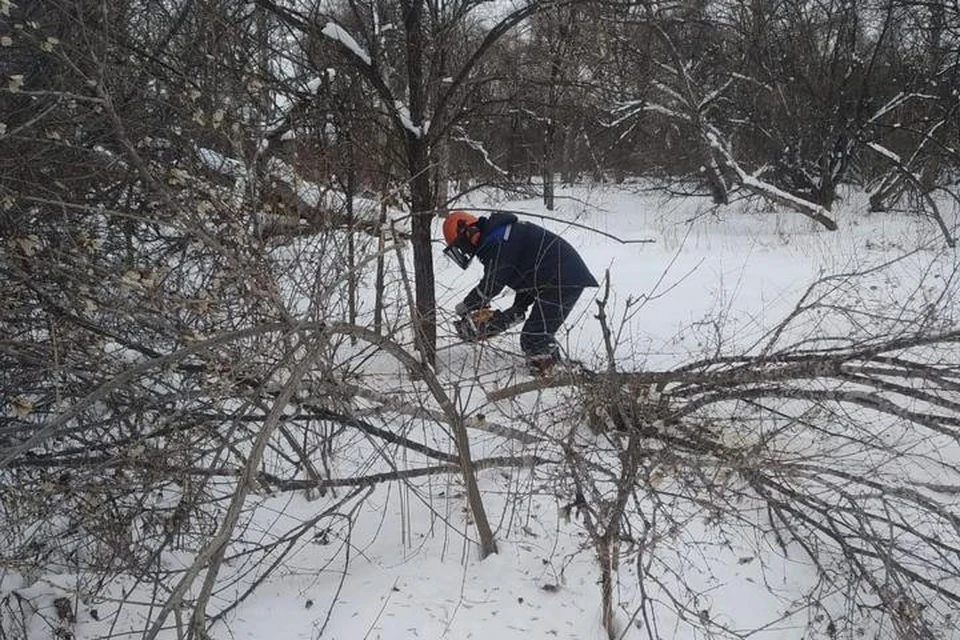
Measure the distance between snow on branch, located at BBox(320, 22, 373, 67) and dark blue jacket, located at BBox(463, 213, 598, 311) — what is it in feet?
4.27

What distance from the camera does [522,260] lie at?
16.3 feet

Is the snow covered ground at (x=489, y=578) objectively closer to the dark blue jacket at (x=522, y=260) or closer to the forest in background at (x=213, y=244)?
the forest in background at (x=213, y=244)

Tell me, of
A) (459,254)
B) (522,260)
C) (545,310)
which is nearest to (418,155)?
(459,254)

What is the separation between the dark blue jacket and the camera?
4773 millimetres

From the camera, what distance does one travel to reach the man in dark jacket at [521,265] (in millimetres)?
4742

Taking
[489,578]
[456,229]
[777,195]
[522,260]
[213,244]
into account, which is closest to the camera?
[213,244]

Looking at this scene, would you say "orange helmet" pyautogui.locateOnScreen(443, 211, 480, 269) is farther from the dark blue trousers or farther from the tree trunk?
the dark blue trousers

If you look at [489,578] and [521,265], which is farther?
[521,265]

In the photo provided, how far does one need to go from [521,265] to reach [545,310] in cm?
35

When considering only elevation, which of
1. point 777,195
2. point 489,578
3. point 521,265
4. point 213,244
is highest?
point 213,244

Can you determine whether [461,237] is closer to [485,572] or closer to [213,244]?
[485,572]

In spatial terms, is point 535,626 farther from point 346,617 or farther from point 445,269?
point 445,269

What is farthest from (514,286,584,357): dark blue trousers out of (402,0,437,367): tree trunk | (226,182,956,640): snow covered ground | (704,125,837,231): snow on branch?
(704,125,837,231): snow on branch

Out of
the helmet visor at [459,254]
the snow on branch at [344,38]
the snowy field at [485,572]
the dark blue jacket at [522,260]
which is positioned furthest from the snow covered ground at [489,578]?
the snow on branch at [344,38]
